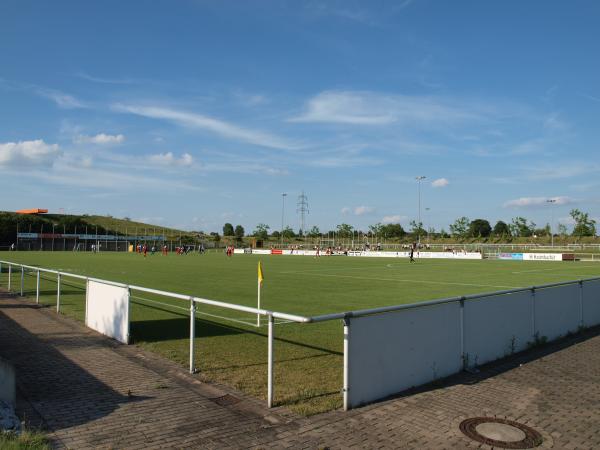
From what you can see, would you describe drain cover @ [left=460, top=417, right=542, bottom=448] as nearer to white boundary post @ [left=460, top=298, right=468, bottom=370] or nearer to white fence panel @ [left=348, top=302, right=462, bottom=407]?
white fence panel @ [left=348, top=302, right=462, bottom=407]

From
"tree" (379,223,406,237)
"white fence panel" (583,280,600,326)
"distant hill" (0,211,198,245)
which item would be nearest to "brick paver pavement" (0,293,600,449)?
"white fence panel" (583,280,600,326)

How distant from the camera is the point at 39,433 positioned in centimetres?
482

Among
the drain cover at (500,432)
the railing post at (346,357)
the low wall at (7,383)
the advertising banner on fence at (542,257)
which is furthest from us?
the advertising banner on fence at (542,257)

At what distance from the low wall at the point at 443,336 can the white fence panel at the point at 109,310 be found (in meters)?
5.34

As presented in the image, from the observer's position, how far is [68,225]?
135000 millimetres

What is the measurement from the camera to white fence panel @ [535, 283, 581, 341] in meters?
9.59

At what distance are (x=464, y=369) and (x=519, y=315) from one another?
2.11 metres

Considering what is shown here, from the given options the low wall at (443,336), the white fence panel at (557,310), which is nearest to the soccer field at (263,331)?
the low wall at (443,336)

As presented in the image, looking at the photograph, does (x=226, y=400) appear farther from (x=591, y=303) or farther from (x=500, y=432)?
(x=591, y=303)

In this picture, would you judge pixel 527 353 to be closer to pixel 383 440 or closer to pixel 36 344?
pixel 383 440

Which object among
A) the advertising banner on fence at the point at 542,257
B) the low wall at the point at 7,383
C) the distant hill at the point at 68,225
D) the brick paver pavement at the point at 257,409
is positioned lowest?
the brick paver pavement at the point at 257,409

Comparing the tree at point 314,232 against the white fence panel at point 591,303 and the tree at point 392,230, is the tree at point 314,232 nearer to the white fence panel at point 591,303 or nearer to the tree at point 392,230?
the tree at point 392,230

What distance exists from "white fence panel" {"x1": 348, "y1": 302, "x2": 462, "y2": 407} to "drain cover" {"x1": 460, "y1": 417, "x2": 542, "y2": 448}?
1103 mm

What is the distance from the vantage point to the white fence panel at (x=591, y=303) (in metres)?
11.3
